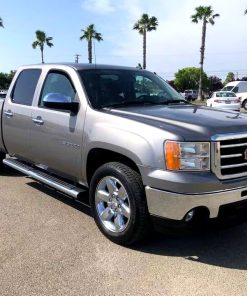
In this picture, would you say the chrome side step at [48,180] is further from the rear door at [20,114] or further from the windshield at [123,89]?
the windshield at [123,89]

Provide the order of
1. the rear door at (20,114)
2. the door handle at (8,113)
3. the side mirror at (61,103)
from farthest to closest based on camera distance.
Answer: the door handle at (8,113), the rear door at (20,114), the side mirror at (61,103)

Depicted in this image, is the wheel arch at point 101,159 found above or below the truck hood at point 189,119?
below

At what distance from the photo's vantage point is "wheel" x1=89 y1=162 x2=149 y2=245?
412 cm

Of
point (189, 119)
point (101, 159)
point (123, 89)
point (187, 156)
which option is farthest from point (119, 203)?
point (123, 89)

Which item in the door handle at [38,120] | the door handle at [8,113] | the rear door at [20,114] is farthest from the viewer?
the door handle at [8,113]

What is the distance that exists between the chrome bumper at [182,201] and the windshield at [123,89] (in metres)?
1.45

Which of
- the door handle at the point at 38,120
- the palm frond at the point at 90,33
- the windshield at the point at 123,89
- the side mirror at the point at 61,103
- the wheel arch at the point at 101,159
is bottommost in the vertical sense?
the wheel arch at the point at 101,159

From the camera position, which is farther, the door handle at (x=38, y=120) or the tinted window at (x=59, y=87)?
the door handle at (x=38, y=120)

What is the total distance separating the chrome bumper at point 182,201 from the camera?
12.5ft

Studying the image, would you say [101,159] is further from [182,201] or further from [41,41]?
[41,41]

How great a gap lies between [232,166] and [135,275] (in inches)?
51.3

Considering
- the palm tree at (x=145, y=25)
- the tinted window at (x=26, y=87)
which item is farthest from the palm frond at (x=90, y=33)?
the tinted window at (x=26, y=87)

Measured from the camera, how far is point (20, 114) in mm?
6117

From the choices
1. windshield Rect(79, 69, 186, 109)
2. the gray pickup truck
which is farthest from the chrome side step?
windshield Rect(79, 69, 186, 109)
